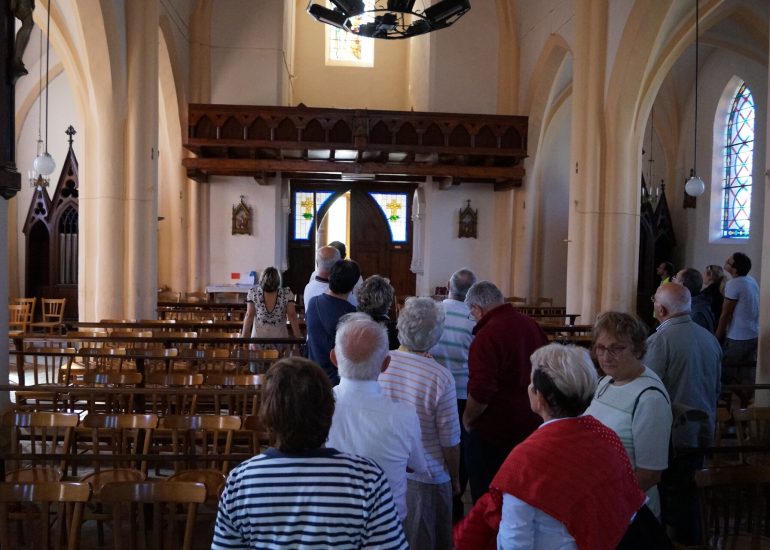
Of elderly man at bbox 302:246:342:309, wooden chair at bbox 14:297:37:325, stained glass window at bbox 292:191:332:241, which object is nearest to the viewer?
elderly man at bbox 302:246:342:309

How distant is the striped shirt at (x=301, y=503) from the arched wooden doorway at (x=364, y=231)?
63.0 ft

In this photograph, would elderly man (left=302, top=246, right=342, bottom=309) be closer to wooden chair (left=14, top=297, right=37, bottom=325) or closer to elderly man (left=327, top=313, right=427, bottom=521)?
elderly man (left=327, top=313, right=427, bottom=521)

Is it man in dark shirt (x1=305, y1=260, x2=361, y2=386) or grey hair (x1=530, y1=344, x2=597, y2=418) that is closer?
grey hair (x1=530, y1=344, x2=597, y2=418)

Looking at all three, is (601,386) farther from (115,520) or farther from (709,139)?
(709,139)

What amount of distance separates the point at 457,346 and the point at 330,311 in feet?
2.91

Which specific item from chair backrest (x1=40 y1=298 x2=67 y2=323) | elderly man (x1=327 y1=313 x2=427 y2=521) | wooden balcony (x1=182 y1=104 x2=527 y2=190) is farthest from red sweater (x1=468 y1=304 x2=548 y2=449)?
chair backrest (x1=40 y1=298 x2=67 y2=323)

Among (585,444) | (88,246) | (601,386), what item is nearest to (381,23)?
(88,246)

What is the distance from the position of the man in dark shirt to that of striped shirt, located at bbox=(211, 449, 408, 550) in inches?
107

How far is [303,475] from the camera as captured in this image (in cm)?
204

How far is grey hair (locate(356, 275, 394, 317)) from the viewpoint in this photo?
441 centimetres

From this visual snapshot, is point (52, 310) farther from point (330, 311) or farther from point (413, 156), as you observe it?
point (330, 311)

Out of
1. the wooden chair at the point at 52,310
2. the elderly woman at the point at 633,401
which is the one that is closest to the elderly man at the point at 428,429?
the elderly woman at the point at 633,401

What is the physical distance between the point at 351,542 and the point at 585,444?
0.76m

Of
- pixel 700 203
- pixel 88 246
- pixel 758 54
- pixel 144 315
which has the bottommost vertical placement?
pixel 144 315
